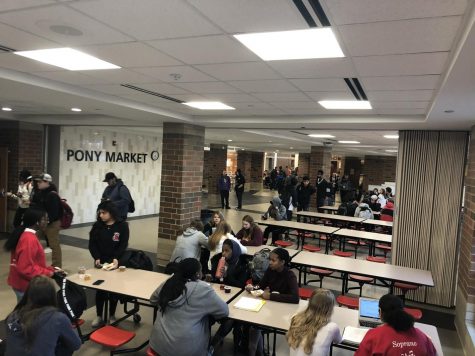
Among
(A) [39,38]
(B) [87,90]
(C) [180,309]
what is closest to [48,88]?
(B) [87,90]

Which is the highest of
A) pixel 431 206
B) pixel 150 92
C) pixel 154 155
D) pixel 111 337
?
pixel 150 92

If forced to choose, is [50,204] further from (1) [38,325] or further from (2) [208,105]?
(1) [38,325]

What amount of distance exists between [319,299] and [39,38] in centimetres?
271

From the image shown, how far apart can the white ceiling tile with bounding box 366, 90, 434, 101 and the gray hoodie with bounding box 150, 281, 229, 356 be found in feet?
8.13

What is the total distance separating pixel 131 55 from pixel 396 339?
8.90ft

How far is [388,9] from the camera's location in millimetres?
1771

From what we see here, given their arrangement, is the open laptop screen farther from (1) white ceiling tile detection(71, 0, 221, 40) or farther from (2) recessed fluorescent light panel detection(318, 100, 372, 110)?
(1) white ceiling tile detection(71, 0, 221, 40)

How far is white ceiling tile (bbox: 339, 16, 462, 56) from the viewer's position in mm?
1911

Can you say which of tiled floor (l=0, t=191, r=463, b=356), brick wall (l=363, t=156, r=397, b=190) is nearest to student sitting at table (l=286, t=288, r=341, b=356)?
tiled floor (l=0, t=191, r=463, b=356)

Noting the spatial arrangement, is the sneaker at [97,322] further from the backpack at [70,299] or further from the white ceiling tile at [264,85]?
the white ceiling tile at [264,85]

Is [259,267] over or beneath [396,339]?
beneath

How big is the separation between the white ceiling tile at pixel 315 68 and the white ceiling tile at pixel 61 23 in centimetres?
117

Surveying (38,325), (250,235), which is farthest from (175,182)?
(38,325)

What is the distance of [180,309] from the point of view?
2.76 metres
